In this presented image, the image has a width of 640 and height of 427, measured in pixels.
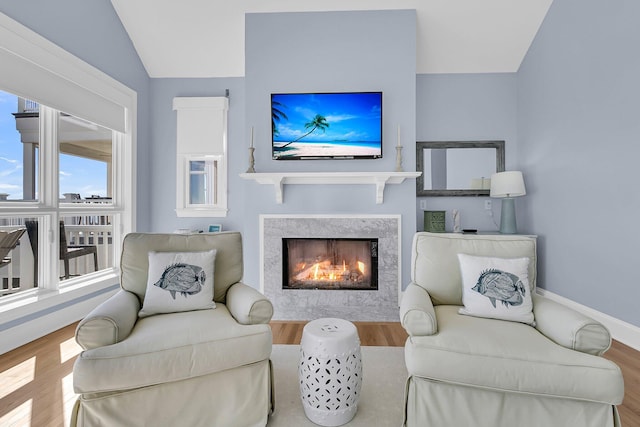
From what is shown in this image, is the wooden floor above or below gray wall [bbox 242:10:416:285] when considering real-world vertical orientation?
below

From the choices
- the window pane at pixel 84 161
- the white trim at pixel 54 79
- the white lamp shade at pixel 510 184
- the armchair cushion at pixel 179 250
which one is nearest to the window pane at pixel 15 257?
the window pane at pixel 84 161

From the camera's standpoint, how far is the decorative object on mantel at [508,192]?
10.3 ft

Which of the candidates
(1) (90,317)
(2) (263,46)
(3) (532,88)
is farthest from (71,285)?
(3) (532,88)

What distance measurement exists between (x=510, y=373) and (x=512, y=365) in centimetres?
3

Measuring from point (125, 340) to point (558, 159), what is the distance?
146 inches

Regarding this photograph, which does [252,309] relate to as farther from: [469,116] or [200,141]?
[469,116]

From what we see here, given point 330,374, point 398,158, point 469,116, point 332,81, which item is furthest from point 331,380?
point 469,116

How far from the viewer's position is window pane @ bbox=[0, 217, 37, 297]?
224cm

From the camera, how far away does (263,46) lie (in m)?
2.94

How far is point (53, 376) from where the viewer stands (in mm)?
1833

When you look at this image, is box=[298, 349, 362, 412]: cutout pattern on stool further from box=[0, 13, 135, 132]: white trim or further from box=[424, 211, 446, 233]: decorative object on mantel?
box=[0, 13, 135, 132]: white trim

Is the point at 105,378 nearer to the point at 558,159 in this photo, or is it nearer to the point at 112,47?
the point at 112,47

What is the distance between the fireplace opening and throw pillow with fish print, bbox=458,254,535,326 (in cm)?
129

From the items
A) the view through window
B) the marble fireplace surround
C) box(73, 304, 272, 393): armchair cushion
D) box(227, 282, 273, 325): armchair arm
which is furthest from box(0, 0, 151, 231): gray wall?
box(227, 282, 273, 325): armchair arm
